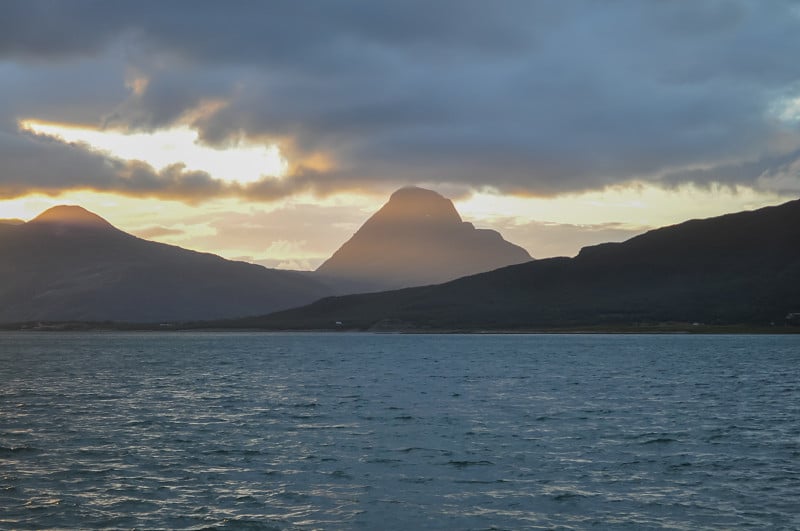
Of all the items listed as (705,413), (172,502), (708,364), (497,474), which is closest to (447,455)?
(497,474)

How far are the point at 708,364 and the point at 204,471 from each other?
129088 mm

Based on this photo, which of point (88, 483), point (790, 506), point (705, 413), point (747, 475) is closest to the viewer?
point (790, 506)

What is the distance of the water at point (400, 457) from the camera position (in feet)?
116

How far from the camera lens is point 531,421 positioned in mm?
65625

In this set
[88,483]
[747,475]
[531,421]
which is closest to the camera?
[88,483]

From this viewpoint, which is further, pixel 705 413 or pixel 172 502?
pixel 705 413

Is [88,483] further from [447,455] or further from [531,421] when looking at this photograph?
[531,421]

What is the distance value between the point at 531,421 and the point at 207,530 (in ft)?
124

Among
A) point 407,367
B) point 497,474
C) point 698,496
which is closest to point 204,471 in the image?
point 497,474

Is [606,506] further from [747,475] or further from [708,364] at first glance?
[708,364]

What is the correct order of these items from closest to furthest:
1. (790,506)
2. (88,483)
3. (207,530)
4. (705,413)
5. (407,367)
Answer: (207,530)
(790,506)
(88,483)
(705,413)
(407,367)

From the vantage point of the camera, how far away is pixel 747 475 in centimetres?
4362

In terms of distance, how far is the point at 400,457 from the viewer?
49031 millimetres

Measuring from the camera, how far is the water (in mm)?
35344
